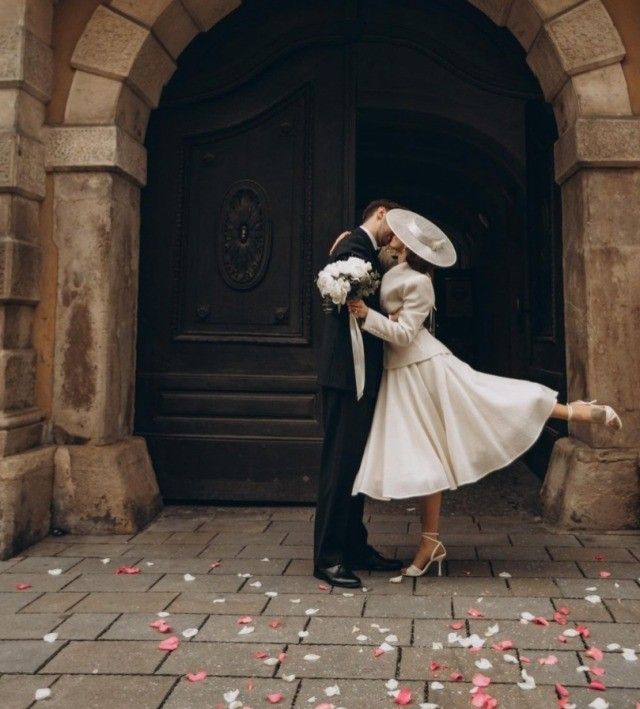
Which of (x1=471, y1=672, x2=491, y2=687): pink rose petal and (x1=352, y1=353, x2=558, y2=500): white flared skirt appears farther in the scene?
(x1=352, y1=353, x2=558, y2=500): white flared skirt

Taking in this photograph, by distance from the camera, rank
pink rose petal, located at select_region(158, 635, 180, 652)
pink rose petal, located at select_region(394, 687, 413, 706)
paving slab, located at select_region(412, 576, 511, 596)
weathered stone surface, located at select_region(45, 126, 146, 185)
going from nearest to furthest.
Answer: pink rose petal, located at select_region(394, 687, 413, 706) → pink rose petal, located at select_region(158, 635, 180, 652) → paving slab, located at select_region(412, 576, 511, 596) → weathered stone surface, located at select_region(45, 126, 146, 185)

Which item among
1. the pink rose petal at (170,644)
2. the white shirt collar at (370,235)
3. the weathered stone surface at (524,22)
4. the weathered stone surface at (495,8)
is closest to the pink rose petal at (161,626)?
the pink rose petal at (170,644)

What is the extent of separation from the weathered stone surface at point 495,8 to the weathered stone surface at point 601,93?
2.33ft

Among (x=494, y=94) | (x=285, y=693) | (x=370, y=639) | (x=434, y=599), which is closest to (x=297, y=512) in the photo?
(x=434, y=599)

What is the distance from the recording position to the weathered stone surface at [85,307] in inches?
172

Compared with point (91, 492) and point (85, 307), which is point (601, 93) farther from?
point (91, 492)

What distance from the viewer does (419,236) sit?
11.2 ft

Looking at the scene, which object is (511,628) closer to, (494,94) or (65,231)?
(65,231)

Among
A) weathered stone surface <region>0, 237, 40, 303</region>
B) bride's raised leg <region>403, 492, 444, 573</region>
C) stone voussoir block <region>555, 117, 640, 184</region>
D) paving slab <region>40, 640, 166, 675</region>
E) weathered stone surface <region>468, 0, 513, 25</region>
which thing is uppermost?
weathered stone surface <region>468, 0, 513, 25</region>

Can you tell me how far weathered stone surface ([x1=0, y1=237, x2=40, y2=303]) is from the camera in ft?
13.4

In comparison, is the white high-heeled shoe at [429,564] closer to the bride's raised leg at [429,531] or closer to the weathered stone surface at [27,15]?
the bride's raised leg at [429,531]

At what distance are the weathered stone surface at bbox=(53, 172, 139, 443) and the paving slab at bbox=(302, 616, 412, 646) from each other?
216 centimetres

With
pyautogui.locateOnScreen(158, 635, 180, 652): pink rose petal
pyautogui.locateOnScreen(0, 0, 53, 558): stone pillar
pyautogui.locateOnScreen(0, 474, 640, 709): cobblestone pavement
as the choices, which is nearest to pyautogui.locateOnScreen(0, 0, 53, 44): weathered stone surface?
pyautogui.locateOnScreen(0, 0, 53, 558): stone pillar

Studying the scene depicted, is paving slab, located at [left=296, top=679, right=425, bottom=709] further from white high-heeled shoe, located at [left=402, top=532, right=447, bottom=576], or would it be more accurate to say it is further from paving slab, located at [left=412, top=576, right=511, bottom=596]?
white high-heeled shoe, located at [left=402, top=532, right=447, bottom=576]
